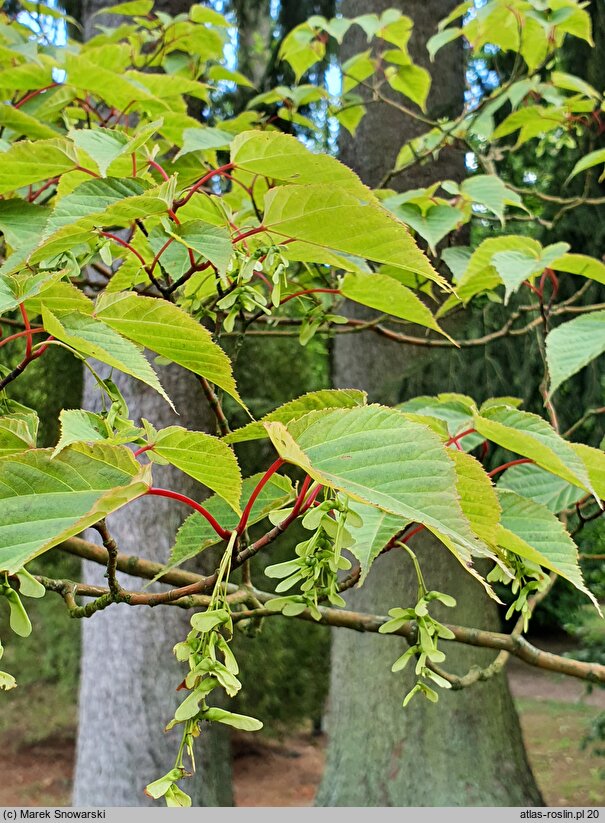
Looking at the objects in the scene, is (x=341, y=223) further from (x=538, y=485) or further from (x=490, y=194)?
(x=490, y=194)

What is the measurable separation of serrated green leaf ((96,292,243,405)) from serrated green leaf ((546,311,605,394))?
54 centimetres

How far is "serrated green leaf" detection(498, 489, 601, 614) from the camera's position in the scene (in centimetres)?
78

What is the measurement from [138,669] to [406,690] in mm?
1154

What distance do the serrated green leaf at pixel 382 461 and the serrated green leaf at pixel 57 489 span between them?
12 cm

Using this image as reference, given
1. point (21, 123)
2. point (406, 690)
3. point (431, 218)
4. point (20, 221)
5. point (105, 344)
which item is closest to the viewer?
point (105, 344)

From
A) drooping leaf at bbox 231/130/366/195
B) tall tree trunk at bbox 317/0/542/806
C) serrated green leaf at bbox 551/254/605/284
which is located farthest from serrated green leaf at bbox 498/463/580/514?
tall tree trunk at bbox 317/0/542/806

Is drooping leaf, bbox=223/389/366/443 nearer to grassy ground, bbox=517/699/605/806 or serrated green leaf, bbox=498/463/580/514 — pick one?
serrated green leaf, bbox=498/463/580/514

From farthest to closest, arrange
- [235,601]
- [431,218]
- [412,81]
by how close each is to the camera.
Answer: [412,81] < [431,218] < [235,601]

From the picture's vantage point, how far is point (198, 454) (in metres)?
0.66

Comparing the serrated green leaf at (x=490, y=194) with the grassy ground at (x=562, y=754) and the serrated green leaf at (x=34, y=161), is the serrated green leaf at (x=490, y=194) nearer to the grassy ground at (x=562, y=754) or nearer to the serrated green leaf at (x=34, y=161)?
the serrated green leaf at (x=34, y=161)

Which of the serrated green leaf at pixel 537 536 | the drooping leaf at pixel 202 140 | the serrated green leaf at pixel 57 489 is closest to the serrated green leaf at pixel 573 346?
the serrated green leaf at pixel 537 536

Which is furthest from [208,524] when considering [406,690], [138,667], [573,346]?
[406,690]

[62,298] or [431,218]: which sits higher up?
[62,298]

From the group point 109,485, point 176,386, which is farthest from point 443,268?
point 109,485
